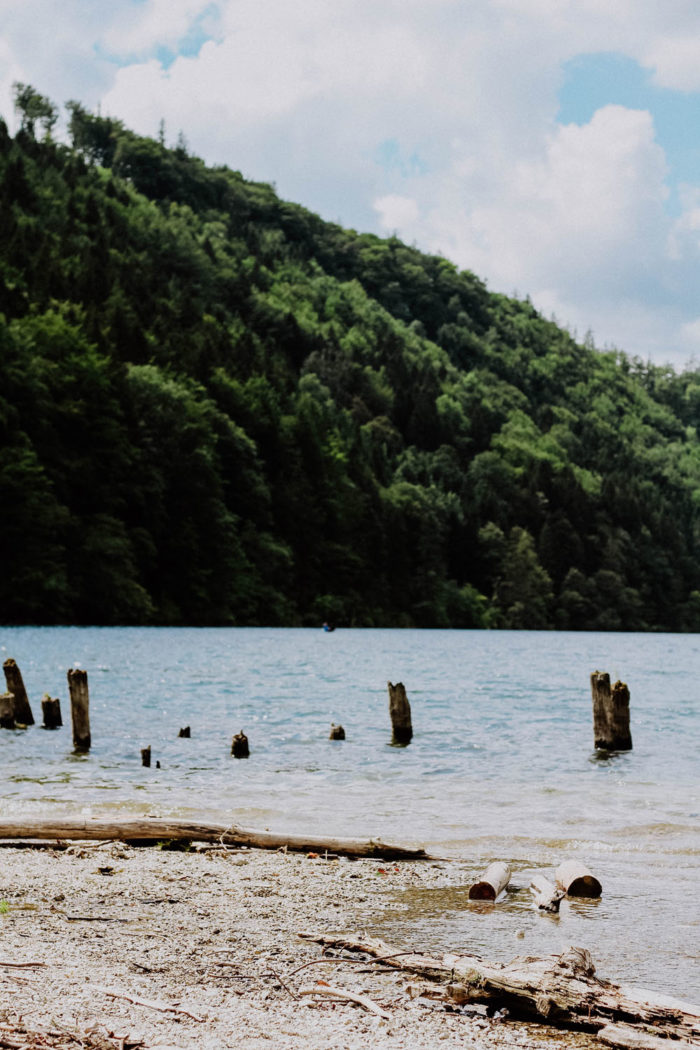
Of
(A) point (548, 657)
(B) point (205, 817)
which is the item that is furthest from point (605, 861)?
(A) point (548, 657)

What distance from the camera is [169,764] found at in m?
21.1

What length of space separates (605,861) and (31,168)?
604 feet

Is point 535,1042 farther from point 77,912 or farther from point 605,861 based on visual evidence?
point 605,861

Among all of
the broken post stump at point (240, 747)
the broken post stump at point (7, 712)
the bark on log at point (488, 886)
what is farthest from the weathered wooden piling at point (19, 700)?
the bark on log at point (488, 886)

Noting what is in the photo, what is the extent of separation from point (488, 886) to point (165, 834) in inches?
161

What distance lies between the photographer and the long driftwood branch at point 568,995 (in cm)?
662

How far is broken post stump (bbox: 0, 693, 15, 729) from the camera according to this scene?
25234 mm

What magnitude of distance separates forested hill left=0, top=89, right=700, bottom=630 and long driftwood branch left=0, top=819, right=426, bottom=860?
2768 inches

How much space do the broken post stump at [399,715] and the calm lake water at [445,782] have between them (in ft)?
1.55

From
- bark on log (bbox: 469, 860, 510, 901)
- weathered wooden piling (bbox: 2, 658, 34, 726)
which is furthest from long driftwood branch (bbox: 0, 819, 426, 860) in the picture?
weathered wooden piling (bbox: 2, 658, 34, 726)

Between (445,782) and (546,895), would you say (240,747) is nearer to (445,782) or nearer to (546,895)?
(445,782)

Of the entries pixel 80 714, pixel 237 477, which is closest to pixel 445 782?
pixel 80 714

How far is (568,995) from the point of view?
705 cm

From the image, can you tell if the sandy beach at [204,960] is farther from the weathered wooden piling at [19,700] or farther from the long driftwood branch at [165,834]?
the weathered wooden piling at [19,700]
